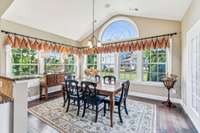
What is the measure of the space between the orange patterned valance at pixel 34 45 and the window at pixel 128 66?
2498mm

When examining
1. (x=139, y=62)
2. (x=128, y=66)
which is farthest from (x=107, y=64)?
(x=139, y=62)

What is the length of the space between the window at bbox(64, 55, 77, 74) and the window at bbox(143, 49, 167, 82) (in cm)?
345

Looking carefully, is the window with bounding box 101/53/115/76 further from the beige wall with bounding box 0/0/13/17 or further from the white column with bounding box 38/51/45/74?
the beige wall with bounding box 0/0/13/17

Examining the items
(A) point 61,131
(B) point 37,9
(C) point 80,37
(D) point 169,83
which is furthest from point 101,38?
(A) point 61,131

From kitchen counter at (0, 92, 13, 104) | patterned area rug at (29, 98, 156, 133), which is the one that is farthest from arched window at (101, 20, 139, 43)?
kitchen counter at (0, 92, 13, 104)

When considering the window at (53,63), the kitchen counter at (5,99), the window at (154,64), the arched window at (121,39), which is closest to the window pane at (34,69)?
the window at (53,63)

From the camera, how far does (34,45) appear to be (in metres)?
4.82

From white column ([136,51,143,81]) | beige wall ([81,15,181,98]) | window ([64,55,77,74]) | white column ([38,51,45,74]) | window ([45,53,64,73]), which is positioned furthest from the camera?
window ([64,55,77,74])

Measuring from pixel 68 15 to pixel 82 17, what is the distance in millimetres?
609

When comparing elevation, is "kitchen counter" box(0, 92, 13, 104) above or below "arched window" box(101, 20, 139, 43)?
below

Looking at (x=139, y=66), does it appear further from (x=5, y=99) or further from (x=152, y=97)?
(x=5, y=99)

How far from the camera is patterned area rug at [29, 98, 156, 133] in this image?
8.96 ft

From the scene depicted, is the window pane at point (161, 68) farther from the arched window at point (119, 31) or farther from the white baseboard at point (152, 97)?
the arched window at point (119, 31)

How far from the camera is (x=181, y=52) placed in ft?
14.6
